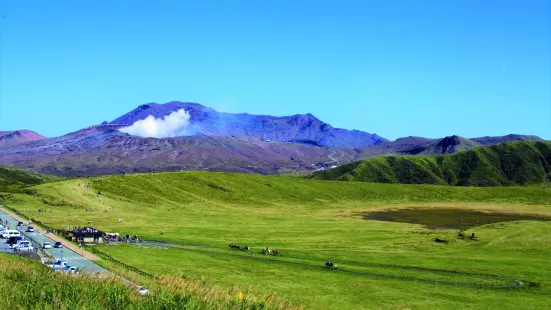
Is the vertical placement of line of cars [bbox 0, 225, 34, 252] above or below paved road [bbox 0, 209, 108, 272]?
above

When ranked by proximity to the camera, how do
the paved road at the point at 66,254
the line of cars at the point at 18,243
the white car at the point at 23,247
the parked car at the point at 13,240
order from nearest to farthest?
the paved road at the point at 66,254, the white car at the point at 23,247, the line of cars at the point at 18,243, the parked car at the point at 13,240

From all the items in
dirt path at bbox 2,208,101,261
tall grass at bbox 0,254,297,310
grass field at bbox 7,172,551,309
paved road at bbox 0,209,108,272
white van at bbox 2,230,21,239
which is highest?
tall grass at bbox 0,254,297,310

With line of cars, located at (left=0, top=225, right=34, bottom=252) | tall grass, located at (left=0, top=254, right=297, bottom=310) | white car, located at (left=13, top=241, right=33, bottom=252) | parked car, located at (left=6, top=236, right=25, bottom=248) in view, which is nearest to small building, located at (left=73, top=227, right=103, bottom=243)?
line of cars, located at (left=0, top=225, right=34, bottom=252)

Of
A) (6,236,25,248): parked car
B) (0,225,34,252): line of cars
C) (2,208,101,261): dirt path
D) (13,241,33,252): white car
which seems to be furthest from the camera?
(6,236,25,248): parked car

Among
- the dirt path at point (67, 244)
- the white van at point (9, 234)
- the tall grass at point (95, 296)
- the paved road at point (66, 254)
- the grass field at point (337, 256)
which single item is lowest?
the grass field at point (337, 256)

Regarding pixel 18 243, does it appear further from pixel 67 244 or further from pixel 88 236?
pixel 88 236

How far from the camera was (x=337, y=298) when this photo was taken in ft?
213

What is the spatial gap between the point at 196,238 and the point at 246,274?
4086 cm

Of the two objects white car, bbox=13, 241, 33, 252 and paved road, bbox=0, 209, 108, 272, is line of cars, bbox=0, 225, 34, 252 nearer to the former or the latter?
white car, bbox=13, 241, 33, 252

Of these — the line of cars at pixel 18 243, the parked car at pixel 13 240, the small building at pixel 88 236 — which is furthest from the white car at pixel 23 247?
the small building at pixel 88 236

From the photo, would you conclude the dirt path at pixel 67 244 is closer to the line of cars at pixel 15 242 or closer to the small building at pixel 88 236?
the small building at pixel 88 236

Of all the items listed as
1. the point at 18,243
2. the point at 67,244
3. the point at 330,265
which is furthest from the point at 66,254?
the point at 330,265

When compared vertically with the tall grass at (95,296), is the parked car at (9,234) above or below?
below

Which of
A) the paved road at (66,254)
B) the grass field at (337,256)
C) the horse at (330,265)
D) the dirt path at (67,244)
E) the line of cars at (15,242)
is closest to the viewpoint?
the grass field at (337,256)
